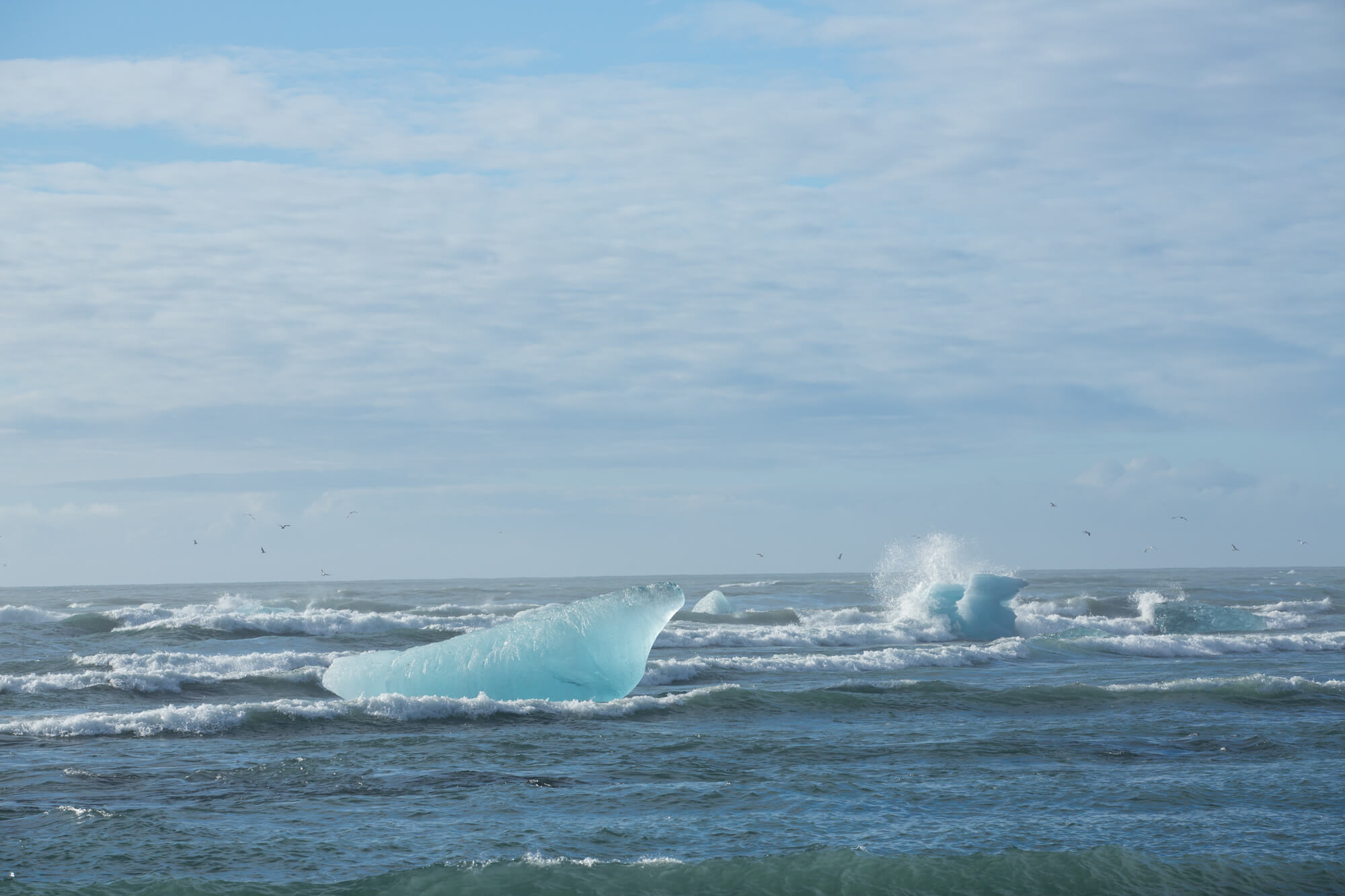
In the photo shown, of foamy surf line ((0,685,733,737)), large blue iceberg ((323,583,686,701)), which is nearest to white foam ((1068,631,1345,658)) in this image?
foamy surf line ((0,685,733,737))

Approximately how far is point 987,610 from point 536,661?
1731 centimetres

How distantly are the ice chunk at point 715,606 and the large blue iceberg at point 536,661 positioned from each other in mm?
22501

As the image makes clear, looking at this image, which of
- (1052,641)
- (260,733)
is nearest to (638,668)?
(260,733)

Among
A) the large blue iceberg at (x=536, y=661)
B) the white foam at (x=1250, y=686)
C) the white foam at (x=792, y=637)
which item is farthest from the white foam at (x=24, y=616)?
the white foam at (x=1250, y=686)

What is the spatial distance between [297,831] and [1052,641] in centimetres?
2094

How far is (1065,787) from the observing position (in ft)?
36.1

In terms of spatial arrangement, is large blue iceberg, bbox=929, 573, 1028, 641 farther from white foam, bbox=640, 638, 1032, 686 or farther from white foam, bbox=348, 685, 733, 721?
white foam, bbox=348, 685, 733, 721

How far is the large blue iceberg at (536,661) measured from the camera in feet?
53.6

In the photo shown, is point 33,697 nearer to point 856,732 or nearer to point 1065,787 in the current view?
point 856,732

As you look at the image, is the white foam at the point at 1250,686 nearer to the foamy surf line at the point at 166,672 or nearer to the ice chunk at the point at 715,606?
the foamy surf line at the point at 166,672

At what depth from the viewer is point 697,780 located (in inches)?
446

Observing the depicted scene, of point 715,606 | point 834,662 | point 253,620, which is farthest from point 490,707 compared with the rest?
point 715,606

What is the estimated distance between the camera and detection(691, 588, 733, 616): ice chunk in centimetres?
3972

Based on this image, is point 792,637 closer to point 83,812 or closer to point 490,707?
point 490,707
